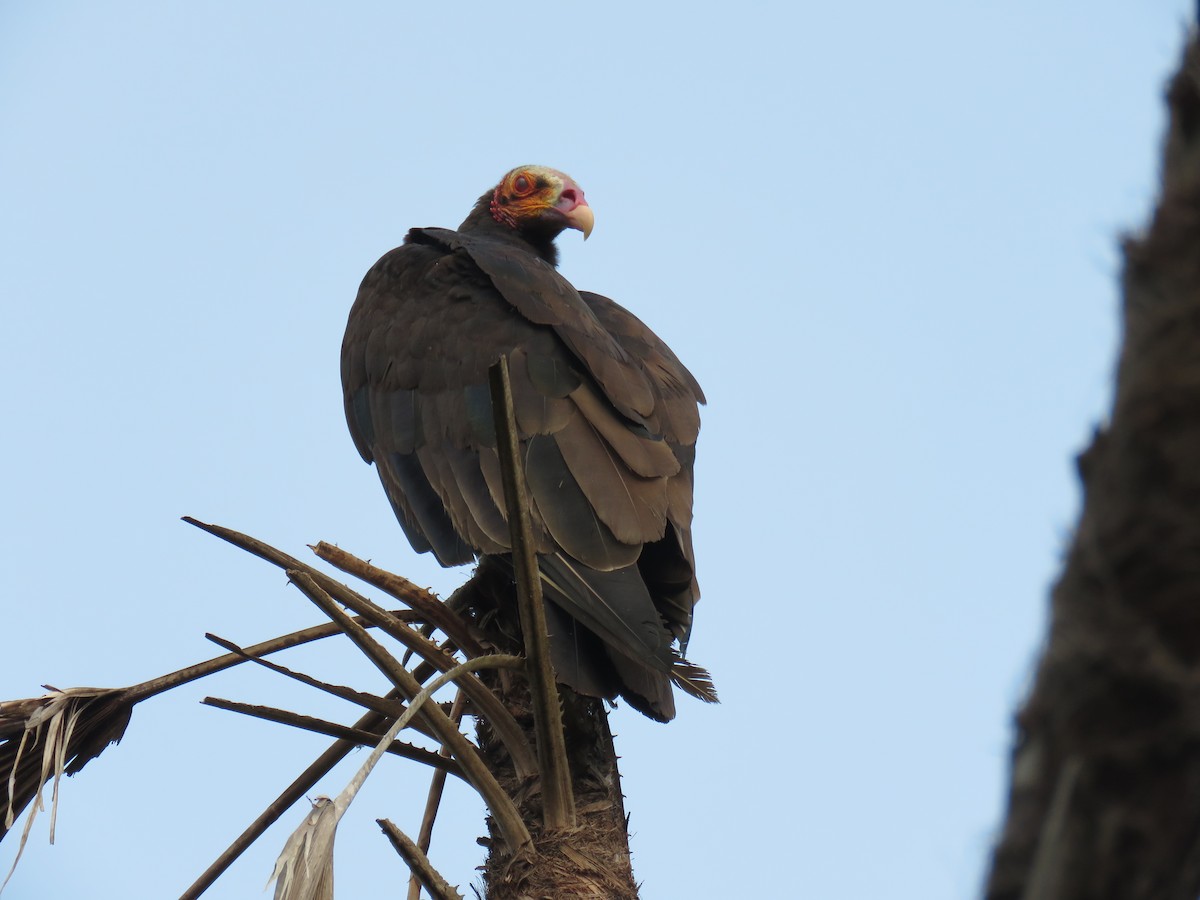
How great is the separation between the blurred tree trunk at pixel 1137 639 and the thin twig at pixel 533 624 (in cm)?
137

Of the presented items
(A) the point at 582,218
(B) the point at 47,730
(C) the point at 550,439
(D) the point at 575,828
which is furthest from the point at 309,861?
(A) the point at 582,218

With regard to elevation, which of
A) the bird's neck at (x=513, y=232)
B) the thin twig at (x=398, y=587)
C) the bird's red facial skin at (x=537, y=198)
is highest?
the bird's red facial skin at (x=537, y=198)

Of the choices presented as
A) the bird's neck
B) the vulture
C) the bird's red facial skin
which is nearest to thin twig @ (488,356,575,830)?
the vulture

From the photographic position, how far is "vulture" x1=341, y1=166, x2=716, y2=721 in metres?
3.49

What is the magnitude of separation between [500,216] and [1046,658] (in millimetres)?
5793

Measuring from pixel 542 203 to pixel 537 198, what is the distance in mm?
45

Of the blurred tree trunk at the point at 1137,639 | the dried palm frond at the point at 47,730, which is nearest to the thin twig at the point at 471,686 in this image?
the dried palm frond at the point at 47,730

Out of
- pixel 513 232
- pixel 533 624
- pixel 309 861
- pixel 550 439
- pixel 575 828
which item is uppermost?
pixel 513 232

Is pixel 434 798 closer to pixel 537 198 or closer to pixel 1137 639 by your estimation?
pixel 1137 639

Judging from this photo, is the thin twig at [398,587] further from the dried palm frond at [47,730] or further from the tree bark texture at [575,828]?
the dried palm frond at [47,730]

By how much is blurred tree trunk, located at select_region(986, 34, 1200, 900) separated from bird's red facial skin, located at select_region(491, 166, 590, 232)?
548 cm

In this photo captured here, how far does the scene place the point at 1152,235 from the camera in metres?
1.15

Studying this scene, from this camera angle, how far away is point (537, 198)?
21.8ft

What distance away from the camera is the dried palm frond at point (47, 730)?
3463 mm
